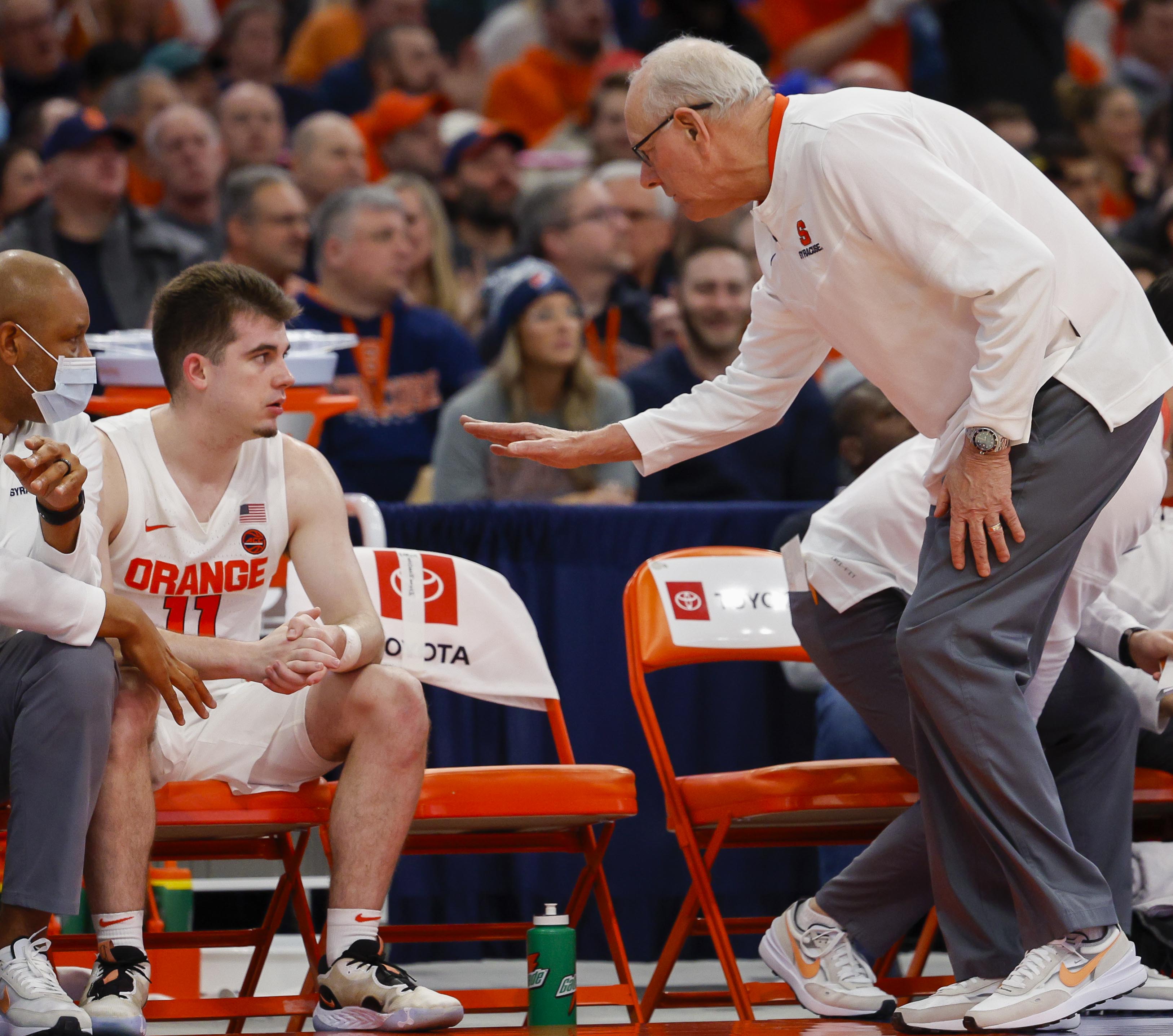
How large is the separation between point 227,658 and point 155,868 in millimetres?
1322

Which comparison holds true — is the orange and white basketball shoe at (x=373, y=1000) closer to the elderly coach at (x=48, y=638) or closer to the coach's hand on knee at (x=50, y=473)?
the elderly coach at (x=48, y=638)

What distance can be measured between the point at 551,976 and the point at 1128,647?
4.72ft

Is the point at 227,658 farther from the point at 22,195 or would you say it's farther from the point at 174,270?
the point at 22,195

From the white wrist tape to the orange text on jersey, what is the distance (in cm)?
33

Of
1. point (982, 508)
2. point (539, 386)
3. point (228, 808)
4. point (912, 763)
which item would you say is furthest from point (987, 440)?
point (539, 386)

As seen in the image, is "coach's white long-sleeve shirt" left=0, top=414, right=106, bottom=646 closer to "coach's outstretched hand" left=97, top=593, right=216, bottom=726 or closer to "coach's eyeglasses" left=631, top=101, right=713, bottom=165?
"coach's outstretched hand" left=97, top=593, right=216, bottom=726

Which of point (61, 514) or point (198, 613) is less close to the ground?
point (61, 514)

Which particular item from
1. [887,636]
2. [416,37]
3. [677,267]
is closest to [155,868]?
[887,636]

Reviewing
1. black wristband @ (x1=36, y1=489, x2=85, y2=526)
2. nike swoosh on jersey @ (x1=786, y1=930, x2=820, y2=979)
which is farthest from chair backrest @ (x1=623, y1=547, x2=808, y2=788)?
black wristband @ (x1=36, y1=489, x2=85, y2=526)

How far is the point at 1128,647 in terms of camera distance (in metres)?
3.60

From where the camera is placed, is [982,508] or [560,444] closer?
[982,508]

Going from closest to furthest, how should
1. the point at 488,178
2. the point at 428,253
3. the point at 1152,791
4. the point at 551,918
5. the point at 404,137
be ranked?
the point at 551,918, the point at 1152,791, the point at 428,253, the point at 488,178, the point at 404,137

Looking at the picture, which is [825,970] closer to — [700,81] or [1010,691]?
[1010,691]

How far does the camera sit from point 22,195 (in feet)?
22.6
